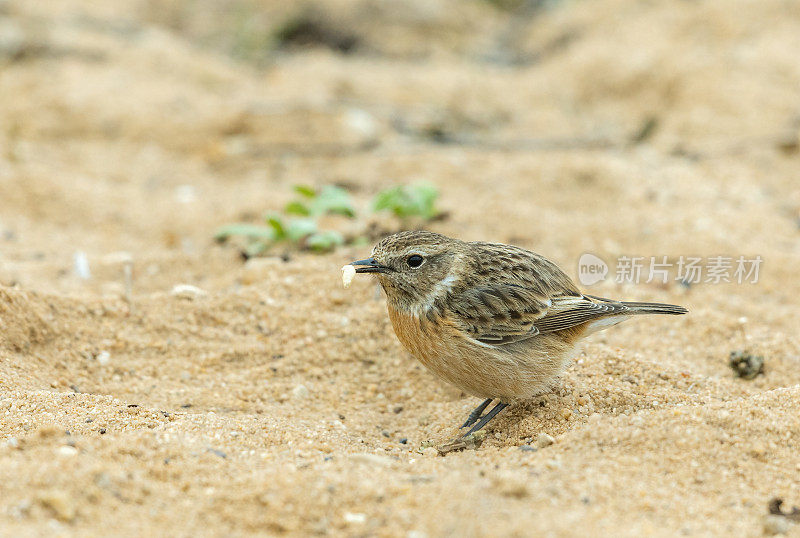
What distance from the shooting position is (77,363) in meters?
4.86

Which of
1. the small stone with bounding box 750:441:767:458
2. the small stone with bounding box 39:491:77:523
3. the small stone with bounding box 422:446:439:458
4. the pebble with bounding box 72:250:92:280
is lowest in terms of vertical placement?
the pebble with bounding box 72:250:92:280

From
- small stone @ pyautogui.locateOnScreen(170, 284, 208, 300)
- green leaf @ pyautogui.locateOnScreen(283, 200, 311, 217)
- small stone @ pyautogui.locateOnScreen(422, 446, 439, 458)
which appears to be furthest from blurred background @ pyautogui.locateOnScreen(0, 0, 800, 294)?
small stone @ pyautogui.locateOnScreen(422, 446, 439, 458)

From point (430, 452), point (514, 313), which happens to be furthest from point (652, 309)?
point (430, 452)

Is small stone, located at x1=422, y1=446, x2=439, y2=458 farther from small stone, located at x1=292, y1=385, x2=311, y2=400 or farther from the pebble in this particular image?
the pebble

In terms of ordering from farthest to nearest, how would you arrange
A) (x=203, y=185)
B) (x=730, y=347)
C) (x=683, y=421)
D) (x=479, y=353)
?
(x=203, y=185), (x=730, y=347), (x=479, y=353), (x=683, y=421)

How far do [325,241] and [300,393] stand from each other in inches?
69.2

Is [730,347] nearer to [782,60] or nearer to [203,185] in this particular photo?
[203,185]

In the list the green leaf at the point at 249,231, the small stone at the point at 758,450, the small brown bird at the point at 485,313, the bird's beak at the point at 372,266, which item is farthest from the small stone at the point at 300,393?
the small stone at the point at 758,450

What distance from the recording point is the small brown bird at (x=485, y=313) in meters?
4.38

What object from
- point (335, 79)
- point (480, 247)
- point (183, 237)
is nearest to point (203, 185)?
point (183, 237)

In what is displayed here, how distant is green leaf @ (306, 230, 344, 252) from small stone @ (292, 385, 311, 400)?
5.54 feet

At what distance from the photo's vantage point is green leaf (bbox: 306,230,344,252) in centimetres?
636

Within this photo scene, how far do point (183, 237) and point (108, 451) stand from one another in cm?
396

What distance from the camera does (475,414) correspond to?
4.54 metres
